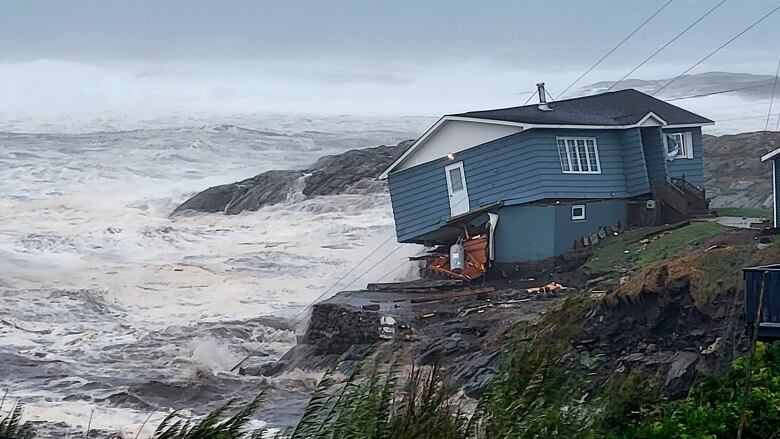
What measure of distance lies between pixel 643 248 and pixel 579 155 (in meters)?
3.17

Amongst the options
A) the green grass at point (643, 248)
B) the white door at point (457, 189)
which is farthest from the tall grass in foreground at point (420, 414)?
the white door at point (457, 189)

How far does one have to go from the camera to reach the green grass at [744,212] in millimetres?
25578

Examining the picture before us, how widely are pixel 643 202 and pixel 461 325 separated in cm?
753

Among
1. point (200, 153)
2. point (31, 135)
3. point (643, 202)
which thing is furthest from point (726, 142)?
point (31, 135)

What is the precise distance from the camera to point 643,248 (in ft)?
72.7

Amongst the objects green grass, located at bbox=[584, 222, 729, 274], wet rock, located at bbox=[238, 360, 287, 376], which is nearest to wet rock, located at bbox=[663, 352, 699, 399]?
green grass, located at bbox=[584, 222, 729, 274]

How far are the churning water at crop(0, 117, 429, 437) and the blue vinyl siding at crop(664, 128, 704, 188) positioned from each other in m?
5.93

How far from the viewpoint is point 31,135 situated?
7381 cm

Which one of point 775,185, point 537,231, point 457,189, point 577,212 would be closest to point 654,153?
point 577,212

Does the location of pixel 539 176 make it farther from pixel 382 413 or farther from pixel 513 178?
pixel 382 413

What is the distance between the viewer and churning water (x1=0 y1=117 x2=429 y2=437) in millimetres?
17844

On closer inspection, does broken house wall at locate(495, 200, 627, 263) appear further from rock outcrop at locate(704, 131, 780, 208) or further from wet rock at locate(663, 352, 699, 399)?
wet rock at locate(663, 352, 699, 399)

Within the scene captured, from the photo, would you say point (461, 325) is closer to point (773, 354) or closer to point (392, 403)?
point (773, 354)

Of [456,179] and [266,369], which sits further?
[456,179]
